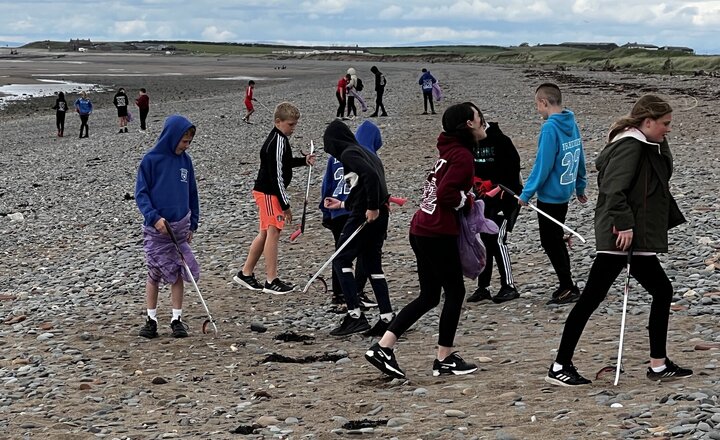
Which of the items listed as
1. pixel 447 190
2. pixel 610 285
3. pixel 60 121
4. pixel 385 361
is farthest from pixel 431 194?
pixel 60 121

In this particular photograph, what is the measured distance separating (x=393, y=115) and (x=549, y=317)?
Answer: 84.6 feet

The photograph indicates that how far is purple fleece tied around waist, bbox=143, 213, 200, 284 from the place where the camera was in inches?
333

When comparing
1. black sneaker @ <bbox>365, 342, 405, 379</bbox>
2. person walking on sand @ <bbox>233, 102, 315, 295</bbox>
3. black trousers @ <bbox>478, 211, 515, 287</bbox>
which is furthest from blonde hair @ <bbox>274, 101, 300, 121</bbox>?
black sneaker @ <bbox>365, 342, 405, 379</bbox>

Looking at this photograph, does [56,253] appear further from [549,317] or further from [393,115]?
[393,115]

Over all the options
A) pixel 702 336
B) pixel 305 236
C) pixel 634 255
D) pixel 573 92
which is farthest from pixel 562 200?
pixel 573 92

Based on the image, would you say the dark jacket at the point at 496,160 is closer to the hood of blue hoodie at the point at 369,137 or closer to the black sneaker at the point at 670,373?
the hood of blue hoodie at the point at 369,137

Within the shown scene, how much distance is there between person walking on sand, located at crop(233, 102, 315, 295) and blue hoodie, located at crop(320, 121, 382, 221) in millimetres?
722

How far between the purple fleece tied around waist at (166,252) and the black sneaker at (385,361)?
2.44m

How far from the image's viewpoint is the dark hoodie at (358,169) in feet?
26.2

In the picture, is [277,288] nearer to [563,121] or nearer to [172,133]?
[172,133]

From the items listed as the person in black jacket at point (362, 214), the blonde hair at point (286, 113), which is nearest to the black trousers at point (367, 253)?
the person in black jacket at point (362, 214)

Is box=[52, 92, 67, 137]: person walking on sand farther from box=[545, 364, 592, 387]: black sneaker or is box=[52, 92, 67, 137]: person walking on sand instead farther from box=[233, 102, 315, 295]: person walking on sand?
box=[545, 364, 592, 387]: black sneaker

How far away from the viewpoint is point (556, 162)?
876 centimetres

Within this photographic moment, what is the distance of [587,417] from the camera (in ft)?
18.6
